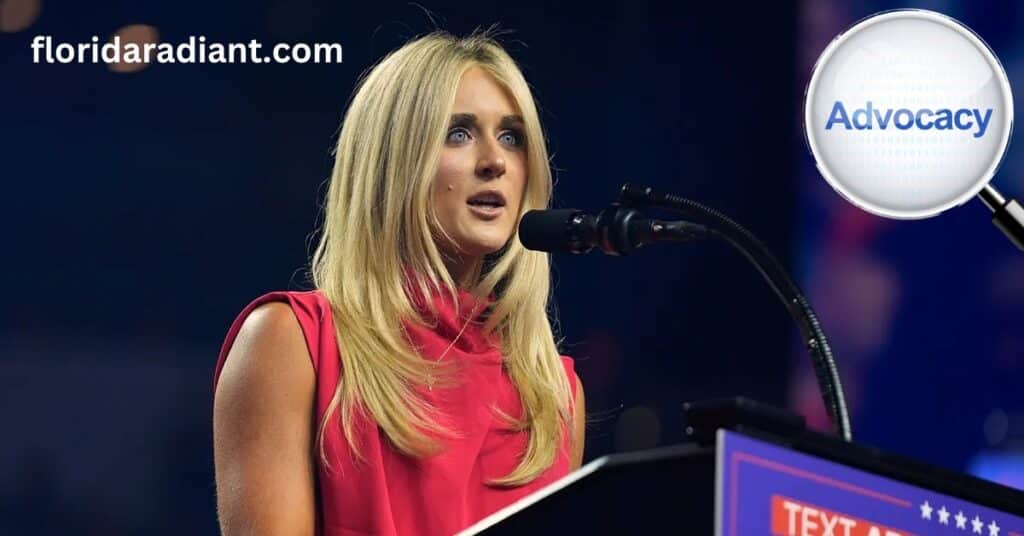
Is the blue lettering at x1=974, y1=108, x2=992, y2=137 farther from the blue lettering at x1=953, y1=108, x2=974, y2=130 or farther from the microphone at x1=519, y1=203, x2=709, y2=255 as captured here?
the microphone at x1=519, y1=203, x2=709, y2=255

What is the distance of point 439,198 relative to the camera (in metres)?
1.92

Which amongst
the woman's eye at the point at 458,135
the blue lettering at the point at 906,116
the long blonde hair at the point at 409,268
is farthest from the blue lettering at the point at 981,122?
the woman's eye at the point at 458,135

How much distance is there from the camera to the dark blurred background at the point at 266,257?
8.71 ft

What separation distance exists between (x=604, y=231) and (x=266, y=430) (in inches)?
27.2

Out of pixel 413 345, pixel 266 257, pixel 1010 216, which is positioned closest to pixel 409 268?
pixel 413 345

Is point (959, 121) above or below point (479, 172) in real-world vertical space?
above

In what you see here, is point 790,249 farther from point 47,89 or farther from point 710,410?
point 710,410

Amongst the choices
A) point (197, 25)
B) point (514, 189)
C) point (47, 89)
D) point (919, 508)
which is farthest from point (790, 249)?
point (919, 508)

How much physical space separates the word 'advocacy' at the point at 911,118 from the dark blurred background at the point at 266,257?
0.42 feet

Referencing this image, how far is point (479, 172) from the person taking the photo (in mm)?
1942

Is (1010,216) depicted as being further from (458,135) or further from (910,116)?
(910,116)

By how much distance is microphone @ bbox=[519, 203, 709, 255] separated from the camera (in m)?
1.16

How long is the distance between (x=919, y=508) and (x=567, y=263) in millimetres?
1962

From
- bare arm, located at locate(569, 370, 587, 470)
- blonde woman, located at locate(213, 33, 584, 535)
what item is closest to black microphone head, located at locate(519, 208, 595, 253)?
blonde woman, located at locate(213, 33, 584, 535)
